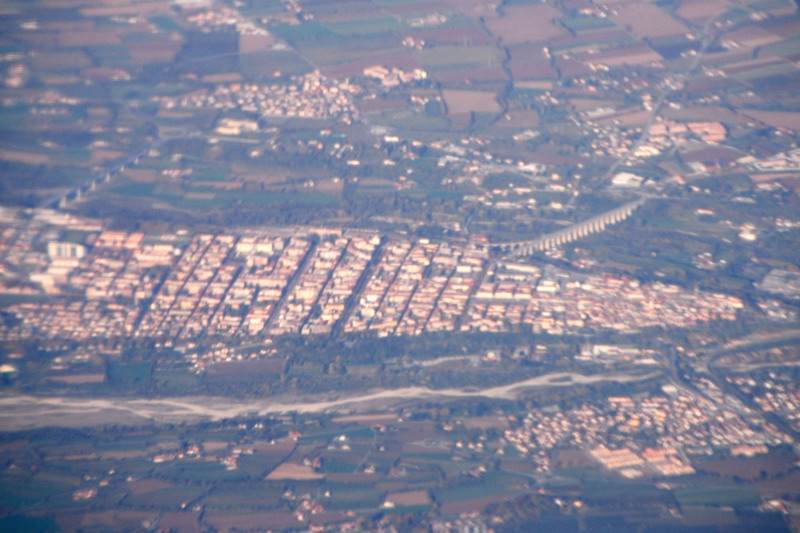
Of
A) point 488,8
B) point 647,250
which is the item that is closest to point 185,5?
point 488,8

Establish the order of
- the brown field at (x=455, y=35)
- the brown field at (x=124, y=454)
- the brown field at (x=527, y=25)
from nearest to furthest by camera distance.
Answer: the brown field at (x=124, y=454), the brown field at (x=455, y=35), the brown field at (x=527, y=25)

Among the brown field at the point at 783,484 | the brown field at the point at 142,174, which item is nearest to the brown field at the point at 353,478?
the brown field at the point at 783,484

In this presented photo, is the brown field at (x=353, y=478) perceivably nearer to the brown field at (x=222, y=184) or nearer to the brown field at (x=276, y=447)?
the brown field at (x=276, y=447)

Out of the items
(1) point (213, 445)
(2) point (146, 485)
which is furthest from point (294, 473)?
(2) point (146, 485)

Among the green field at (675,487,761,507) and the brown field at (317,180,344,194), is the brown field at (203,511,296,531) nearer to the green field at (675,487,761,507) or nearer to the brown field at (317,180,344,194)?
the green field at (675,487,761,507)

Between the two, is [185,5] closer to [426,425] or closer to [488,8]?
[488,8]
